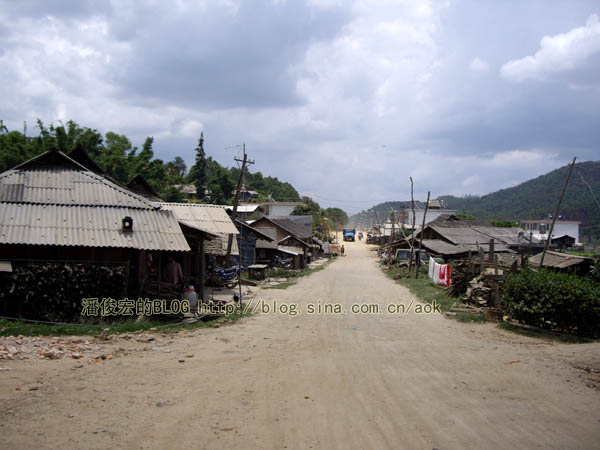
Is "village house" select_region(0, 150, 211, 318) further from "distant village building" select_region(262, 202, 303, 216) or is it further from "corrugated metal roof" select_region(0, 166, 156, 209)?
"distant village building" select_region(262, 202, 303, 216)

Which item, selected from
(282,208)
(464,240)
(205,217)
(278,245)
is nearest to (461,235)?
(464,240)

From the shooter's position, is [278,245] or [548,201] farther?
[548,201]

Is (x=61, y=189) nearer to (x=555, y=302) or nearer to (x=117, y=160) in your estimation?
(x=555, y=302)

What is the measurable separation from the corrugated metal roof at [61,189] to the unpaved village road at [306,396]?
19.0 feet

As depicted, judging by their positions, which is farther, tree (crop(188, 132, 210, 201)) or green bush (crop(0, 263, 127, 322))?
tree (crop(188, 132, 210, 201))

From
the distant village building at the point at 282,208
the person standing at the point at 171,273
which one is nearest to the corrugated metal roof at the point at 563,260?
the person standing at the point at 171,273

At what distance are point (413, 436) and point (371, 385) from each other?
2.02m

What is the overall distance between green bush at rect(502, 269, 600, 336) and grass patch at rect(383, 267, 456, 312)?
13.7 feet

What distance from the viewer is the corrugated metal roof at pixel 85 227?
40.9 ft

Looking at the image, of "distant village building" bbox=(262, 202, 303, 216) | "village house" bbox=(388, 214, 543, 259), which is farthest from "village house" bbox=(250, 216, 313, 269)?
"distant village building" bbox=(262, 202, 303, 216)

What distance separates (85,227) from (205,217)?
8.66 meters

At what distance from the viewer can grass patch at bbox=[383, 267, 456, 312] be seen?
1901cm

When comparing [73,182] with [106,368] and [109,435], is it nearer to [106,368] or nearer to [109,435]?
[106,368]

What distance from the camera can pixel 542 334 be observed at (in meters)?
12.7
